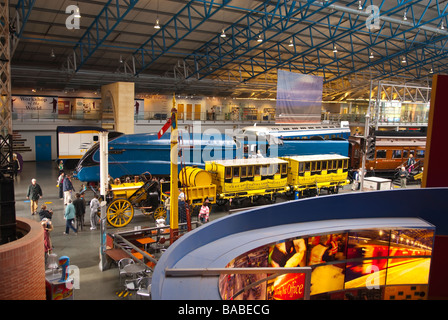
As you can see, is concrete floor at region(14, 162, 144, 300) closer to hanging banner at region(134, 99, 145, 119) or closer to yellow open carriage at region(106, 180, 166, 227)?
yellow open carriage at region(106, 180, 166, 227)

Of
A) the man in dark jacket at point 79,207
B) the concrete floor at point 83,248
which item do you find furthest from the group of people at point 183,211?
the man in dark jacket at point 79,207

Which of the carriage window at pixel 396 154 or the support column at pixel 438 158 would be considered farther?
the carriage window at pixel 396 154

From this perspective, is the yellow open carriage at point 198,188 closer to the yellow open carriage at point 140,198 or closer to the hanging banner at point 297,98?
the yellow open carriage at point 140,198

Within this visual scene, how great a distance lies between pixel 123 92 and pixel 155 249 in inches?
734

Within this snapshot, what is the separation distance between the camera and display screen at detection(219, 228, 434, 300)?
7141mm

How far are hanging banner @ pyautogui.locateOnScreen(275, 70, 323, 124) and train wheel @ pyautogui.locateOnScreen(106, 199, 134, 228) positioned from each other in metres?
13.2

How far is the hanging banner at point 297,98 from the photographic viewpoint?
25359 millimetres

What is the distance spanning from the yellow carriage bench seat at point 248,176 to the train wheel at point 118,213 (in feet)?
14.4

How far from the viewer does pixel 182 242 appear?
600 centimetres

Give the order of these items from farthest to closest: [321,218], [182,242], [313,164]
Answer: [313,164]
[321,218]
[182,242]

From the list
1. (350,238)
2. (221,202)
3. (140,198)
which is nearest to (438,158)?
(350,238)

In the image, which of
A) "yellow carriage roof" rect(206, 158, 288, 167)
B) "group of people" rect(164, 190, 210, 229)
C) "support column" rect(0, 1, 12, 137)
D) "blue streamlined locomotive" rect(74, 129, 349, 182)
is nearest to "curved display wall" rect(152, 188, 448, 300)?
"group of people" rect(164, 190, 210, 229)
